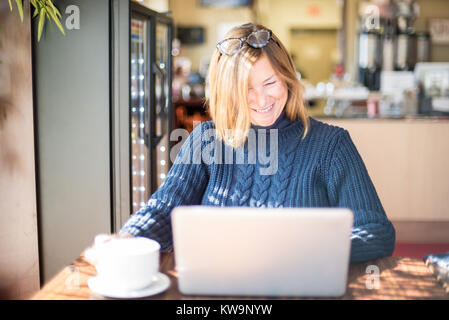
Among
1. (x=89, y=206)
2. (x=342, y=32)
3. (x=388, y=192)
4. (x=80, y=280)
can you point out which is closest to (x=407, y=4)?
(x=342, y=32)

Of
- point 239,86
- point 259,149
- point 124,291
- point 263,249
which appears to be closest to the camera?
point 263,249

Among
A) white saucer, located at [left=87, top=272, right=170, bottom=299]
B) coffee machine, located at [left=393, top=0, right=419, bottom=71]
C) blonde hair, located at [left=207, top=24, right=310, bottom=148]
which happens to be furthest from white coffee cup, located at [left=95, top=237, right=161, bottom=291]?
coffee machine, located at [left=393, top=0, right=419, bottom=71]

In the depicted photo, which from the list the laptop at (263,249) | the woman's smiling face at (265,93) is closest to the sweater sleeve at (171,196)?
the woman's smiling face at (265,93)

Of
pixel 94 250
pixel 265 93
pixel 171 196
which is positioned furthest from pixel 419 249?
pixel 94 250

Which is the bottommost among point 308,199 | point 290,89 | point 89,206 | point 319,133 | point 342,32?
point 89,206

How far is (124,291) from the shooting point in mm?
972

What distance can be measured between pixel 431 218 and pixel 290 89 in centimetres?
283

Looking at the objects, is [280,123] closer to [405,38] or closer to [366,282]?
[366,282]

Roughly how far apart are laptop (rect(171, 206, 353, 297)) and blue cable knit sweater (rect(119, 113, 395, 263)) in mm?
479

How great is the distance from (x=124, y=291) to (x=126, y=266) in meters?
0.05

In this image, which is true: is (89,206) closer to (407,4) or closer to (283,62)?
(283,62)

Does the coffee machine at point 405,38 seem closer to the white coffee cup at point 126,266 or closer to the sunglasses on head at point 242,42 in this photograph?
the sunglasses on head at point 242,42

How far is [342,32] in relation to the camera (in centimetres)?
852

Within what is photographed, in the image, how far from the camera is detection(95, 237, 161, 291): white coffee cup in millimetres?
961
